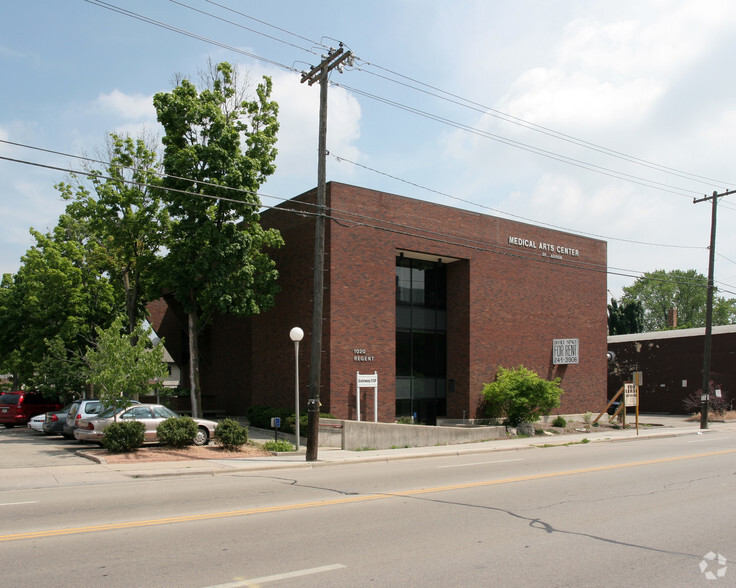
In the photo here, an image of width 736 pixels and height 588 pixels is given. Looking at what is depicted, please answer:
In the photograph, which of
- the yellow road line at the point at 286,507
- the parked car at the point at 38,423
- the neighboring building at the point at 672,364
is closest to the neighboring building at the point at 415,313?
the parked car at the point at 38,423

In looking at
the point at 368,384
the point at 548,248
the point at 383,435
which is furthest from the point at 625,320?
the point at 383,435

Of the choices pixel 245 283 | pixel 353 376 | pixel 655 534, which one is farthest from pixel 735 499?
pixel 245 283

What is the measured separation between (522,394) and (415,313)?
231 inches

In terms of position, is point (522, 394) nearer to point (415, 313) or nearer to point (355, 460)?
point (415, 313)

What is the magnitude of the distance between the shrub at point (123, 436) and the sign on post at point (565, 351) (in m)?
21.1

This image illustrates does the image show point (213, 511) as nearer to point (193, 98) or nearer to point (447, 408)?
point (193, 98)

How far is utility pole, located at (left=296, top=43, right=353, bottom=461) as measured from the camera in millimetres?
17625

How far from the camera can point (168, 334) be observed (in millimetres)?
40562

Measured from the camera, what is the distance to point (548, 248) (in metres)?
32.0

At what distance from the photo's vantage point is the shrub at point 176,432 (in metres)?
18.5

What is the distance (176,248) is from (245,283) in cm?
322

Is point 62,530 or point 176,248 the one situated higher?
point 176,248

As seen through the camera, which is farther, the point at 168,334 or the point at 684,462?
the point at 168,334

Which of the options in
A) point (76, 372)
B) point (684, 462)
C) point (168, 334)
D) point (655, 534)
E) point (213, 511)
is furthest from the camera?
point (168, 334)
